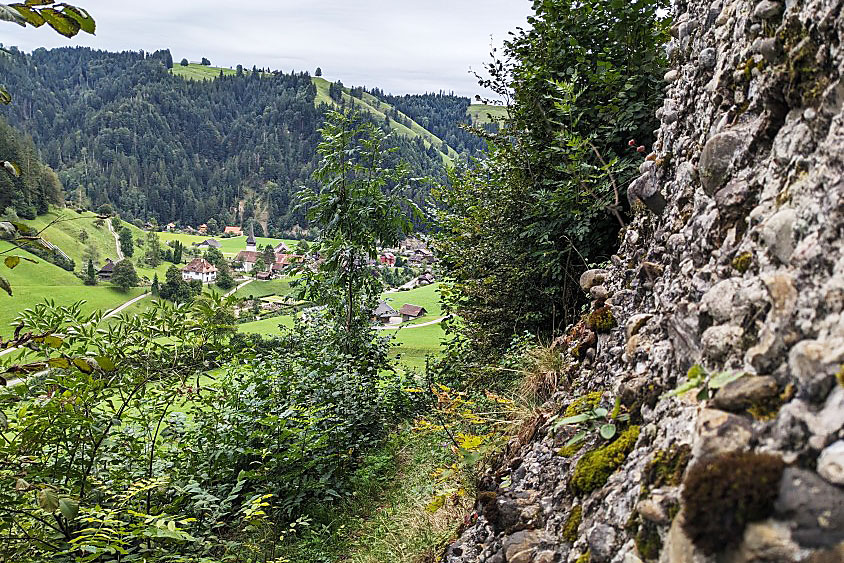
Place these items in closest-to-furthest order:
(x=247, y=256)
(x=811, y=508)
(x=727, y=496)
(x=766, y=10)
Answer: (x=811, y=508) < (x=727, y=496) < (x=766, y=10) < (x=247, y=256)

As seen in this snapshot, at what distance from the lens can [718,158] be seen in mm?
2172

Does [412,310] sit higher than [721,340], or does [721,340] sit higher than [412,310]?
[721,340]

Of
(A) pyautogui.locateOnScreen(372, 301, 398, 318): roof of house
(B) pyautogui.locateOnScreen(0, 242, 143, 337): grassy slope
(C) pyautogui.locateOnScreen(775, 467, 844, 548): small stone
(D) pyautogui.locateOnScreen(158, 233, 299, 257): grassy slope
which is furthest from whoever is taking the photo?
(D) pyautogui.locateOnScreen(158, 233, 299, 257): grassy slope

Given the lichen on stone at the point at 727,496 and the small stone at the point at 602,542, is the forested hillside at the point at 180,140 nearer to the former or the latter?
the small stone at the point at 602,542

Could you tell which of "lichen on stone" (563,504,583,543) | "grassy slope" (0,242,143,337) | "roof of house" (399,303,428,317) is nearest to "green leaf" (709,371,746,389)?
"lichen on stone" (563,504,583,543)

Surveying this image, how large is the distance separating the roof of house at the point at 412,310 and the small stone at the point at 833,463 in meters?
12.8

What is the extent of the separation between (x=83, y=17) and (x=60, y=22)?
80 mm

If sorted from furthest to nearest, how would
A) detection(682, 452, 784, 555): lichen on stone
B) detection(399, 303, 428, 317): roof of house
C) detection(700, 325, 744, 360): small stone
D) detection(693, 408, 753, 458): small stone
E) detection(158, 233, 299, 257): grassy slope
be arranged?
detection(158, 233, 299, 257): grassy slope, detection(399, 303, 428, 317): roof of house, detection(700, 325, 744, 360): small stone, detection(693, 408, 753, 458): small stone, detection(682, 452, 784, 555): lichen on stone

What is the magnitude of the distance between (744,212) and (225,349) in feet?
13.5

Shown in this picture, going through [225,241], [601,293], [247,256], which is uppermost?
[601,293]

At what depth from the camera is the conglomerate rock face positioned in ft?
3.76

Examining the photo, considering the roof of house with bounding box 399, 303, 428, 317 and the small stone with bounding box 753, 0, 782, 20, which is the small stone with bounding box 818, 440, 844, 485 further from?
the roof of house with bounding box 399, 303, 428, 317

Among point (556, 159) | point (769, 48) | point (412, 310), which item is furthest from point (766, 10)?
point (412, 310)

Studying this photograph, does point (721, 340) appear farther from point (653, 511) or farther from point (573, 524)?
point (573, 524)
